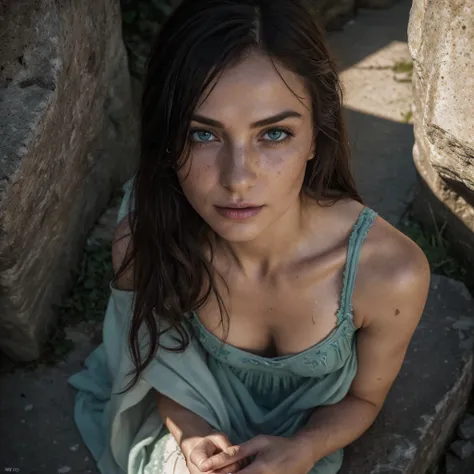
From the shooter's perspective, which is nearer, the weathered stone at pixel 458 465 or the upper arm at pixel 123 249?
the upper arm at pixel 123 249

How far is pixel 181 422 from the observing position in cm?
249

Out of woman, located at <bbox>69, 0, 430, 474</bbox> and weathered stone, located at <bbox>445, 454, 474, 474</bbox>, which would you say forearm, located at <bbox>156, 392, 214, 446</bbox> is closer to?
woman, located at <bbox>69, 0, 430, 474</bbox>

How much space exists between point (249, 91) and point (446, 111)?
1.06m

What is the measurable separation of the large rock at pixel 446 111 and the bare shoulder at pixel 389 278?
0.65 metres

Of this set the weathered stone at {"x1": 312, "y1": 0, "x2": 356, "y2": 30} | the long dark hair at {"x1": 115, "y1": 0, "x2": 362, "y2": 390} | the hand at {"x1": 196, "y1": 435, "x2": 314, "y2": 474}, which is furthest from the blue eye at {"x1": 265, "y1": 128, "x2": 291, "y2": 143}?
the weathered stone at {"x1": 312, "y1": 0, "x2": 356, "y2": 30}

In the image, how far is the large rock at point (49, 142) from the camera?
8.68 feet

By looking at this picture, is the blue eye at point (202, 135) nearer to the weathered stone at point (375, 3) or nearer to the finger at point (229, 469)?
the finger at point (229, 469)

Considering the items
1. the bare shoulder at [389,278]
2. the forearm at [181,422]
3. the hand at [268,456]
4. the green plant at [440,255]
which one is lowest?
the green plant at [440,255]

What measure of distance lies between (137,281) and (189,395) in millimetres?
367

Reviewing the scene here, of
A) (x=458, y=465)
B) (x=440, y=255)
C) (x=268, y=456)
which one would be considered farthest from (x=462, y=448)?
(x=268, y=456)

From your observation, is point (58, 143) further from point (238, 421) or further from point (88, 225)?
point (238, 421)

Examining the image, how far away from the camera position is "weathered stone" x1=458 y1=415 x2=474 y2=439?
3.10 meters

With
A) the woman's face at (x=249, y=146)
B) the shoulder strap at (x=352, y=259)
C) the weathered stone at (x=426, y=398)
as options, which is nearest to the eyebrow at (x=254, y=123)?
the woman's face at (x=249, y=146)

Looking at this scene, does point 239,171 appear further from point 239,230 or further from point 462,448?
point 462,448
